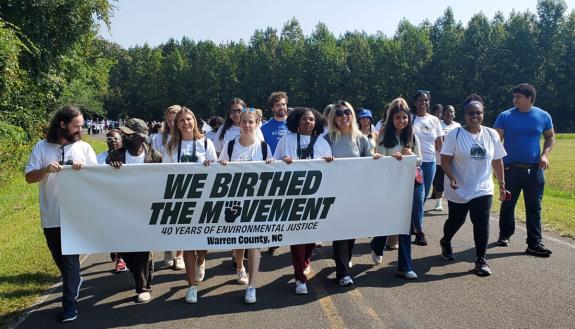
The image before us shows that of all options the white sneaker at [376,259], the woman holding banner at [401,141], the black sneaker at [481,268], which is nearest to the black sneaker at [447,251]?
the black sneaker at [481,268]

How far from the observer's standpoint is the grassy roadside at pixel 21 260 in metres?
5.53

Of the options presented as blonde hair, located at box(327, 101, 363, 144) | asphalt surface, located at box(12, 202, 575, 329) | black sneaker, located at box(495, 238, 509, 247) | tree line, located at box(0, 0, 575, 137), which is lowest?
black sneaker, located at box(495, 238, 509, 247)

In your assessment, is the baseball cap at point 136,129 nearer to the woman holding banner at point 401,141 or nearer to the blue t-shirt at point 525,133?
the woman holding banner at point 401,141

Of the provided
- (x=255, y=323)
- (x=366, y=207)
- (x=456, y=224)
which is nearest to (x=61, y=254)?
(x=255, y=323)

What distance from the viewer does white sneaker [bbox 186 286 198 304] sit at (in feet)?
17.4

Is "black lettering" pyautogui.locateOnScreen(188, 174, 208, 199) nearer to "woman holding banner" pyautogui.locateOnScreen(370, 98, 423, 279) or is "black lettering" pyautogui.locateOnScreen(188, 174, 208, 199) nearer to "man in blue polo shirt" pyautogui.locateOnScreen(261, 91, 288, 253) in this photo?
"woman holding banner" pyautogui.locateOnScreen(370, 98, 423, 279)

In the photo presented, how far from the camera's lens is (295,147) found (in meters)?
5.65

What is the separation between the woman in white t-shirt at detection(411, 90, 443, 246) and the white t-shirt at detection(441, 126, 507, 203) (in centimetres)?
144

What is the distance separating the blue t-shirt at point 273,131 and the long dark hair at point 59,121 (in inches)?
131

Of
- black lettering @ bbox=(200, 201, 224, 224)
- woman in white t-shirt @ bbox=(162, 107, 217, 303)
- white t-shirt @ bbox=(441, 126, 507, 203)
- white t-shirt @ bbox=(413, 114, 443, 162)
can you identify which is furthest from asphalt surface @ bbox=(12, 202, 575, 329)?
white t-shirt @ bbox=(413, 114, 443, 162)

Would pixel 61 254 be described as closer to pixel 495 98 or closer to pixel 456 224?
pixel 456 224

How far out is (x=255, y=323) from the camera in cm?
470

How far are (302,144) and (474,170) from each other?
218 cm

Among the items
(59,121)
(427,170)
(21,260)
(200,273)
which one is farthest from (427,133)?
(21,260)
